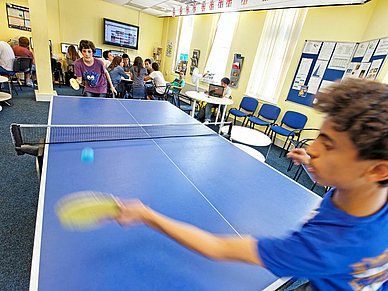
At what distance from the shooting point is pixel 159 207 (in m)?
1.20

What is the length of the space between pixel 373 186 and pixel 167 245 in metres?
0.84

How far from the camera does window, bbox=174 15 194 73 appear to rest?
340 inches

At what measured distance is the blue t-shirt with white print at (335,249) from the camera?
524mm

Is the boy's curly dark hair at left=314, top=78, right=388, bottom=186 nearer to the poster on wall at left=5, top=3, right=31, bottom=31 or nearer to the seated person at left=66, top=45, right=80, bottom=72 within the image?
the seated person at left=66, top=45, right=80, bottom=72

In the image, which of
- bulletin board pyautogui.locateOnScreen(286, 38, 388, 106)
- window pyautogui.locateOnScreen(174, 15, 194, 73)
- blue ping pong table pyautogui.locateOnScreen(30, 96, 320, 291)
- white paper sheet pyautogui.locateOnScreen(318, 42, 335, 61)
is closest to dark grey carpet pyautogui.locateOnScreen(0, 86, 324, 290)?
blue ping pong table pyautogui.locateOnScreen(30, 96, 320, 291)

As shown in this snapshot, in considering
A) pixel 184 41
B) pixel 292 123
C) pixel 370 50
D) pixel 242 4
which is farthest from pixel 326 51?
pixel 184 41

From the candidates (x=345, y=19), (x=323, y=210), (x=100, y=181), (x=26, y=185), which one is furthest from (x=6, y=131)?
(x=345, y=19)

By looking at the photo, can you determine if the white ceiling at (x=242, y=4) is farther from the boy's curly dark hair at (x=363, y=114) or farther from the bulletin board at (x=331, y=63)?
the boy's curly dark hair at (x=363, y=114)

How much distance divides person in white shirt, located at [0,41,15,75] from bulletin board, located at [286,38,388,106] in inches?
311

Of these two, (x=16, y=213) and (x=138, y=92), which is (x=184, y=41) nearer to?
(x=138, y=92)

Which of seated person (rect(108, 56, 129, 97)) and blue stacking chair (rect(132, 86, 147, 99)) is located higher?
seated person (rect(108, 56, 129, 97))

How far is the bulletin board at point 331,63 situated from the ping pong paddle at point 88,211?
382cm

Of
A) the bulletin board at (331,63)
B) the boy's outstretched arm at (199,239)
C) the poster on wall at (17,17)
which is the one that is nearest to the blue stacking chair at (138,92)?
the bulletin board at (331,63)

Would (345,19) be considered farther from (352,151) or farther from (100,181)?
(100,181)
